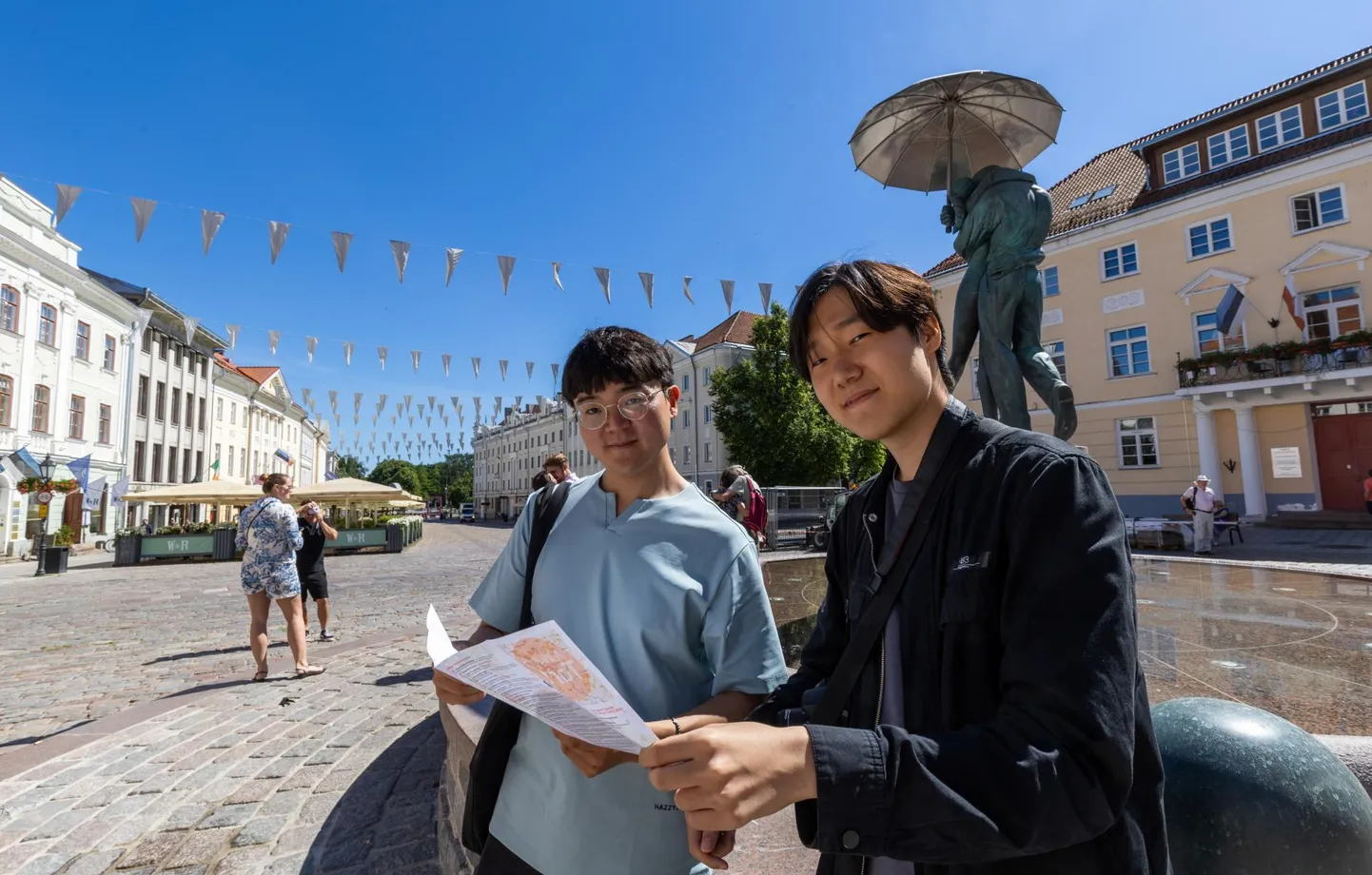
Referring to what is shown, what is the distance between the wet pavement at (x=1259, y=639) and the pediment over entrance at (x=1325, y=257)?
61.1ft

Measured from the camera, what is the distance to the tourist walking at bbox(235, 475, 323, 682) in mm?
5777

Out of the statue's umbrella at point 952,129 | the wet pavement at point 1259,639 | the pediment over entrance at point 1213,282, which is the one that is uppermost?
the pediment over entrance at point 1213,282

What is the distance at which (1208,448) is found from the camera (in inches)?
820

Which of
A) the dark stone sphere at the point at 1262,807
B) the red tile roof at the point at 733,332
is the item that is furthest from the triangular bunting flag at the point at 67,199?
the red tile roof at the point at 733,332

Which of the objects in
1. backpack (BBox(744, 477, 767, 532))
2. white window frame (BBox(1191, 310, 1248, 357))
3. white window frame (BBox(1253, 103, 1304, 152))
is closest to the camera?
backpack (BBox(744, 477, 767, 532))

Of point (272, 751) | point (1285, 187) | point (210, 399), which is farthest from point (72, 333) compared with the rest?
point (1285, 187)

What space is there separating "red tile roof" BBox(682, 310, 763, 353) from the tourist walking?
133 ft

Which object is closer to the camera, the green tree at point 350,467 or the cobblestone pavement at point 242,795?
the cobblestone pavement at point 242,795

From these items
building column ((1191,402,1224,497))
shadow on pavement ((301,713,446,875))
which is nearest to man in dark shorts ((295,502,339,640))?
shadow on pavement ((301,713,446,875))

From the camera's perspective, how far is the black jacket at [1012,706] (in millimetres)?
734

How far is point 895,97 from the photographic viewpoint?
5.54 meters

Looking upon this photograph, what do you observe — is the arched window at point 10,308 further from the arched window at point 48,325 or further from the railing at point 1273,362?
the railing at point 1273,362

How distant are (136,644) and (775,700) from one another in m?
9.30

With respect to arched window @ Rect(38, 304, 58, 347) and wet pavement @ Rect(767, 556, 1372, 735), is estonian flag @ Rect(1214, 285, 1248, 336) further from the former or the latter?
arched window @ Rect(38, 304, 58, 347)
